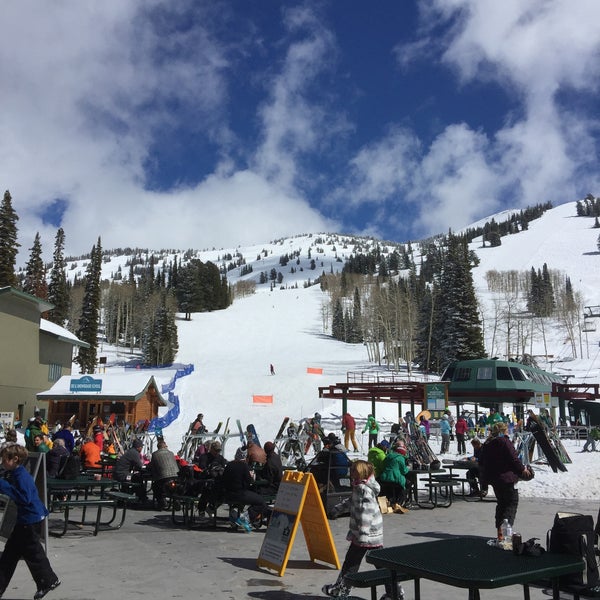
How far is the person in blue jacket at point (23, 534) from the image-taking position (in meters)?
5.46

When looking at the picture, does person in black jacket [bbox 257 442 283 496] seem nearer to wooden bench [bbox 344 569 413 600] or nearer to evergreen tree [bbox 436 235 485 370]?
wooden bench [bbox 344 569 413 600]

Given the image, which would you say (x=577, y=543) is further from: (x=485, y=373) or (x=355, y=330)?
(x=355, y=330)

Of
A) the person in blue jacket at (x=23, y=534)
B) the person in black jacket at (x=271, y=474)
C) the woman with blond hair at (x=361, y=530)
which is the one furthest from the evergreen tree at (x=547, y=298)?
the person in blue jacket at (x=23, y=534)

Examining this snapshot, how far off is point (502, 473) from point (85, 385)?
28742 mm

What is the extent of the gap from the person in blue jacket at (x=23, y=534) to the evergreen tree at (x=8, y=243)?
45.2 m

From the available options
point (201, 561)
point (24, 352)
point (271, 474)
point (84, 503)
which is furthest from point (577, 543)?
point (24, 352)

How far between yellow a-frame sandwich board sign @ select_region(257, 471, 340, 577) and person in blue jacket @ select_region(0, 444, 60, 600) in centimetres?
239

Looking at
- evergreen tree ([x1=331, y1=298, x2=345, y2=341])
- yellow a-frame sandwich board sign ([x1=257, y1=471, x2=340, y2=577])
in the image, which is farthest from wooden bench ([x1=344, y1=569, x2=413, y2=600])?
evergreen tree ([x1=331, y1=298, x2=345, y2=341])

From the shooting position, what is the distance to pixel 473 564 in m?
3.83

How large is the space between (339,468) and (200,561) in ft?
A: 14.3

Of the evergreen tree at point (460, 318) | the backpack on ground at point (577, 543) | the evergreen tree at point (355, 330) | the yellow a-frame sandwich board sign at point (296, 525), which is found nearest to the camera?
the backpack on ground at point (577, 543)

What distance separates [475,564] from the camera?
3.84m

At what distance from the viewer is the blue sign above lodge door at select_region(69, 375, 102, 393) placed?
105 feet

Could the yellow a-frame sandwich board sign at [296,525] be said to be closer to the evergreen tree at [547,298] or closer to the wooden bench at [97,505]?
the wooden bench at [97,505]
